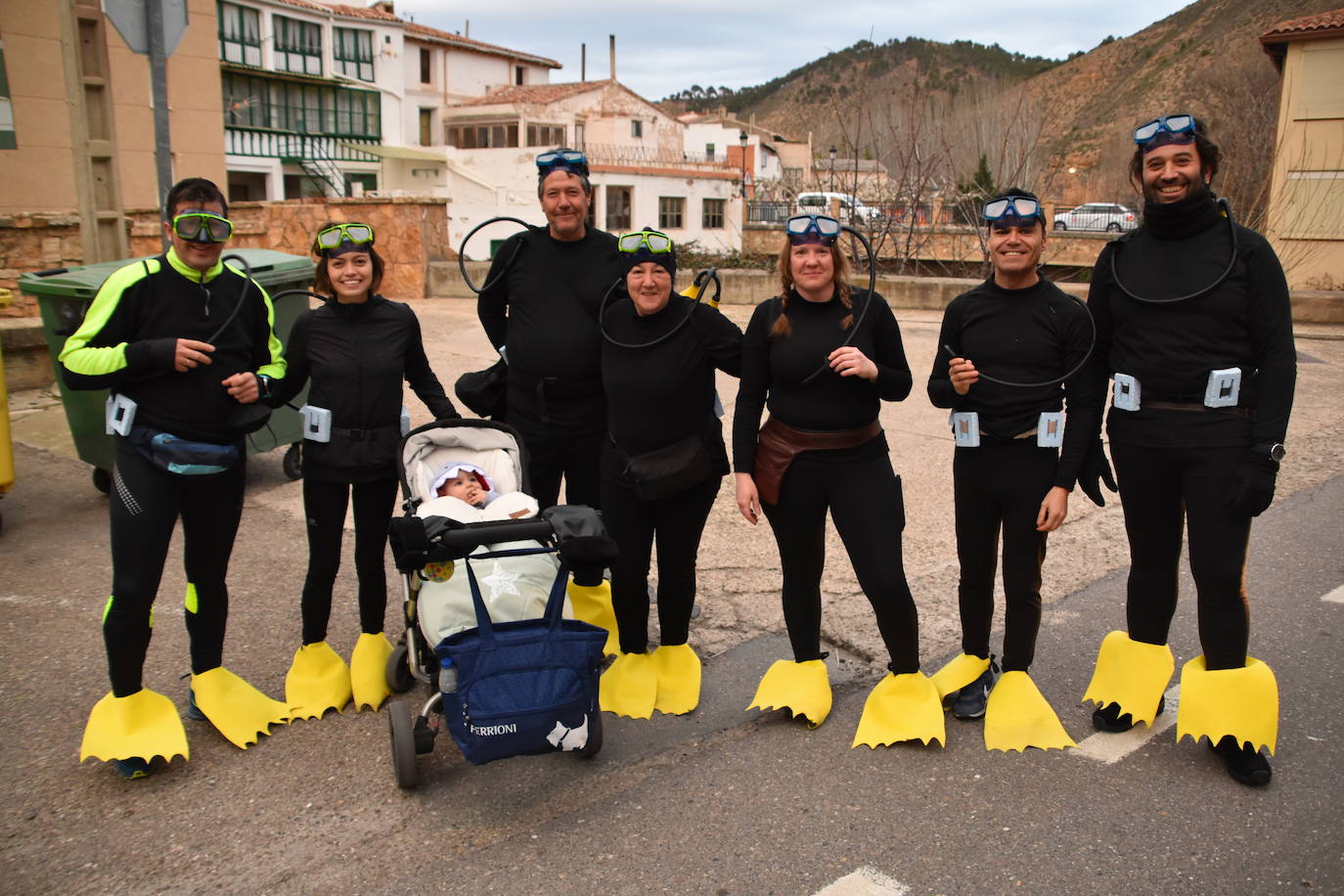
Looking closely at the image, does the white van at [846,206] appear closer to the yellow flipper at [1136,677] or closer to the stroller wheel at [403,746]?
the yellow flipper at [1136,677]

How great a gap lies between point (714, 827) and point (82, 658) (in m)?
2.89

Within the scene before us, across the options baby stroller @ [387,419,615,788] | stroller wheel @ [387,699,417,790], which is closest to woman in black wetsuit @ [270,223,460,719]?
baby stroller @ [387,419,615,788]

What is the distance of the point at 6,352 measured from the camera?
945 cm

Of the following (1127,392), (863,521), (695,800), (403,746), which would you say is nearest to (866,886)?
(695,800)

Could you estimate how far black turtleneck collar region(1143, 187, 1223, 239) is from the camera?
359cm

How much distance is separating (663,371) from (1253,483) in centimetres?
198

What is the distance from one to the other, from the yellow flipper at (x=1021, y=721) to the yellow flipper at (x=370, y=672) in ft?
7.47

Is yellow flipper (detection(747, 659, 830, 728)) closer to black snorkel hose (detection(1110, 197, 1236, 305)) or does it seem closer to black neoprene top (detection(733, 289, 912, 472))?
black neoprene top (detection(733, 289, 912, 472))

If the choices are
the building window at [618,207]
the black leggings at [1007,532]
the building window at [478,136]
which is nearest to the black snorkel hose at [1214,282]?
the black leggings at [1007,532]

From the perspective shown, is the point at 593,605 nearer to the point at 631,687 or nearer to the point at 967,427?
the point at 631,687

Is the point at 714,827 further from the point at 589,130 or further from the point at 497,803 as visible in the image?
the point at 589,130

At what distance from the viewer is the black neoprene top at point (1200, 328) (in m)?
3.52

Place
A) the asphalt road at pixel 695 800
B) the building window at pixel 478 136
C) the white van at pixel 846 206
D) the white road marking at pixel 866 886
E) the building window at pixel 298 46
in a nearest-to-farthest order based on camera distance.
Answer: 1. the white road marking at pixel 866 886
2. the asphalt road at pixel 695 800
3. the white van at pixel 846 206
4. the building window at pixel 298 46
5. the building window at pixel 478 136

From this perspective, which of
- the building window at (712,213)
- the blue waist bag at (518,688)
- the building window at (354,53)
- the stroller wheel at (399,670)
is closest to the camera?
the blue waist bag at (518,688)
